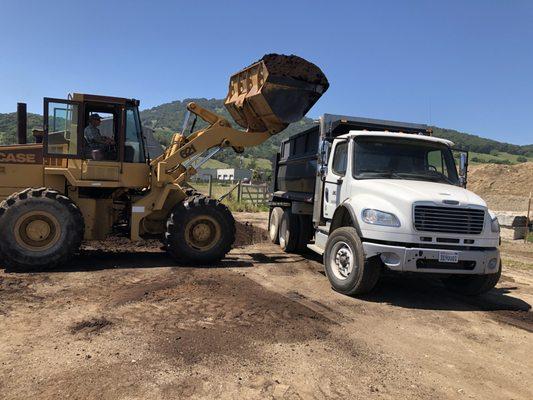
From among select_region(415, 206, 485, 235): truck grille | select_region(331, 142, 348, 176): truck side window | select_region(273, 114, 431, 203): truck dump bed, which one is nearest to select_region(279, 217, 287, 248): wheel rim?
select_region(273, 114, 431, 203): truck dump bed

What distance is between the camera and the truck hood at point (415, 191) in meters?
6.94

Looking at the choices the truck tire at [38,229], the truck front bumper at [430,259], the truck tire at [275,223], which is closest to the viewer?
the truck front bumper at [430,259]

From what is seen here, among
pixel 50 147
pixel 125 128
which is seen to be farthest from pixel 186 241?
pixel 50 147

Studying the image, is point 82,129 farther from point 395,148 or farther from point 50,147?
point 395,148

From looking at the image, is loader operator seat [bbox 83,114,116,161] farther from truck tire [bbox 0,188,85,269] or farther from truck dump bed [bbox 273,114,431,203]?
truck dump bed [bbox 273,114,431,203]

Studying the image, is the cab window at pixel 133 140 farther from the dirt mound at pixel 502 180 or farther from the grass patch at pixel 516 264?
the dirt mound at pixel 502 180

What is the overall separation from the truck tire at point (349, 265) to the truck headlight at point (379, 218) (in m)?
0.32

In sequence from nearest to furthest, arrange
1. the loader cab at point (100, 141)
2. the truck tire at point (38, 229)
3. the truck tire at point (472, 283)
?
the truck tire at point (472, 283) < the truck tire at point (38, 229) < the loader cab at point (100, 141)

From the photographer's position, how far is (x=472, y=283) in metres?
7.71

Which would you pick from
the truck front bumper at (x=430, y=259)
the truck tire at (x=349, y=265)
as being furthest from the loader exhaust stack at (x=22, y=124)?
the truck front bumper at (x=430, y=259)

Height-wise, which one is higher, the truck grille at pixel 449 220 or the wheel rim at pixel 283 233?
the truck grille at pixel 449 220

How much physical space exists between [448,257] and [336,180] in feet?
8.21

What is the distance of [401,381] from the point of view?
169 inches

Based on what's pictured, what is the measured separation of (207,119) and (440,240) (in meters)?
5.67
